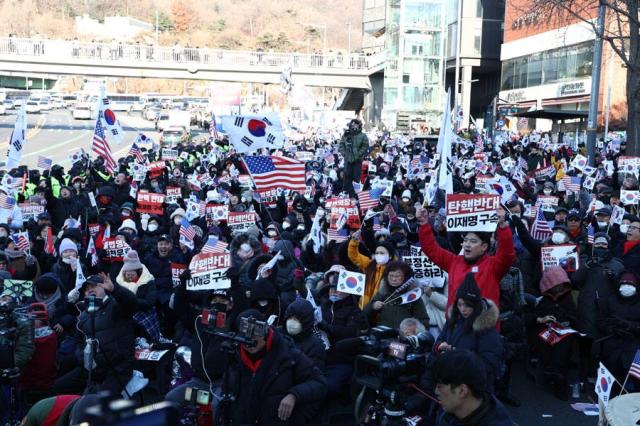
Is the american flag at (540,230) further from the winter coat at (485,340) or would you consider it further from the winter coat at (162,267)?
the winter coat at (485,340)

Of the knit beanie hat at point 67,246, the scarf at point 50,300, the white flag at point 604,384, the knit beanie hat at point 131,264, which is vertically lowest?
the white flag at point 604,384

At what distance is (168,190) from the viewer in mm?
15570

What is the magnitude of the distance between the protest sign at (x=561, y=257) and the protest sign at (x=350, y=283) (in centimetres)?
250

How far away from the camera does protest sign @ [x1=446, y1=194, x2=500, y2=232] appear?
6949mm

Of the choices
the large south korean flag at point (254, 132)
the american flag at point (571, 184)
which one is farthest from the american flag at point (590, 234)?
the large south korean flag at point (254, 132)

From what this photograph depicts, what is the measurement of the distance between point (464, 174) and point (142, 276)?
1311cm

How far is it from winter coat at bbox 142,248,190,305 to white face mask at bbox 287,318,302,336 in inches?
136

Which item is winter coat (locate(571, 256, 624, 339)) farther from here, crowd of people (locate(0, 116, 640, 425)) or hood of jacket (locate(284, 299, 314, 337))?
hood of jacket (locate(284, 299, 314, 337))

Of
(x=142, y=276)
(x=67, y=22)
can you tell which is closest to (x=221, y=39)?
(x=67, y=22)

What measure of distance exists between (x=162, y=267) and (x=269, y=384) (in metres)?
4.50

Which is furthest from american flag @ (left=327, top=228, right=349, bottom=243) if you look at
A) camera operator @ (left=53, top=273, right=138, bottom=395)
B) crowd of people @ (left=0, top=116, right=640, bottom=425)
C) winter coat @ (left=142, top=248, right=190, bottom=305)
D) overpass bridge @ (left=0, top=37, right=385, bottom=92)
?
overpass bridge @ (left=0, top=37, right=385, bottom=92)

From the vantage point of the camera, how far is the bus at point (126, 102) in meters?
79.6

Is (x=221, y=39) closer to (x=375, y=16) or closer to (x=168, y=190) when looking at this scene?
(x=375, y=16)

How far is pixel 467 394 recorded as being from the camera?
151 inches
